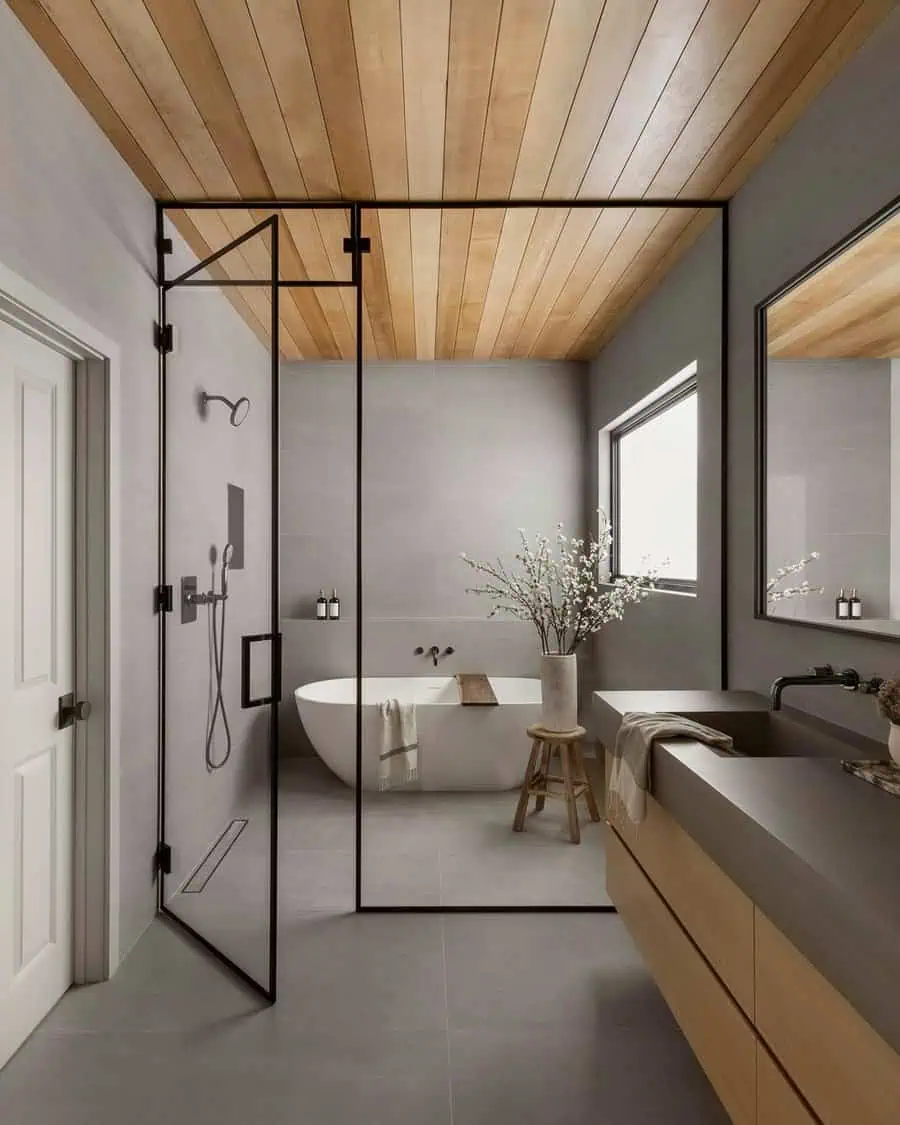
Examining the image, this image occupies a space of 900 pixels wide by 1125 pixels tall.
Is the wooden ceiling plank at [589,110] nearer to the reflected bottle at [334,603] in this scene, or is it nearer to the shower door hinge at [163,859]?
the reflected bottle at [334,603]

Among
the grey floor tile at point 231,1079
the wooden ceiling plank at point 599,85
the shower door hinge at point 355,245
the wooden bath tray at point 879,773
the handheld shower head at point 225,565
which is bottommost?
the grey floor tile at point 231,1079

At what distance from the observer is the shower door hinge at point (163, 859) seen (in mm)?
2797

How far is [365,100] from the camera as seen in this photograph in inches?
83.6

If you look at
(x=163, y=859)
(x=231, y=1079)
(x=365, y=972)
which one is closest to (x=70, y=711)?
(x=163, y=859)

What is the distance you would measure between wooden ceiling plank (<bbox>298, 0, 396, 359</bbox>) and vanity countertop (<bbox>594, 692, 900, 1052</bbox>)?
1824 millimetres

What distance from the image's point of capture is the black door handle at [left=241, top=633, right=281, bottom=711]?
236 cm

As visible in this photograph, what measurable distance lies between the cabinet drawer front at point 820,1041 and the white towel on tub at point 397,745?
2.74 metres

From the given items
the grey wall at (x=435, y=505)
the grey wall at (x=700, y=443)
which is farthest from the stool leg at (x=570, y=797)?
the grey wall at (x=435, y=505)

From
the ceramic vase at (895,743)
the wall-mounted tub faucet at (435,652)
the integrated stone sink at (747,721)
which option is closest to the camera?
the ceramic vase at (895,743)

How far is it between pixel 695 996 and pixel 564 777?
187 cm

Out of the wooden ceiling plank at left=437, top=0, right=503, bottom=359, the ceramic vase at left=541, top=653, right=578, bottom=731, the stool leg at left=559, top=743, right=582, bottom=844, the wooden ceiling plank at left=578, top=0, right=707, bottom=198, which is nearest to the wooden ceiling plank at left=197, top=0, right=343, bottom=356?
the wooden ceiling plank at left=437, top=0, right=503, bottom=359

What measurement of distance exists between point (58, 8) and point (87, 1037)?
2551 mm

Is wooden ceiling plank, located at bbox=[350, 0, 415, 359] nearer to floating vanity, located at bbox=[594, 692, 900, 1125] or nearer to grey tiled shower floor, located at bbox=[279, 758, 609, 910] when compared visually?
floating vanity, located at bbox=[594, 692, 900, 1125]

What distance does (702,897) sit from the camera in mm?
1607
